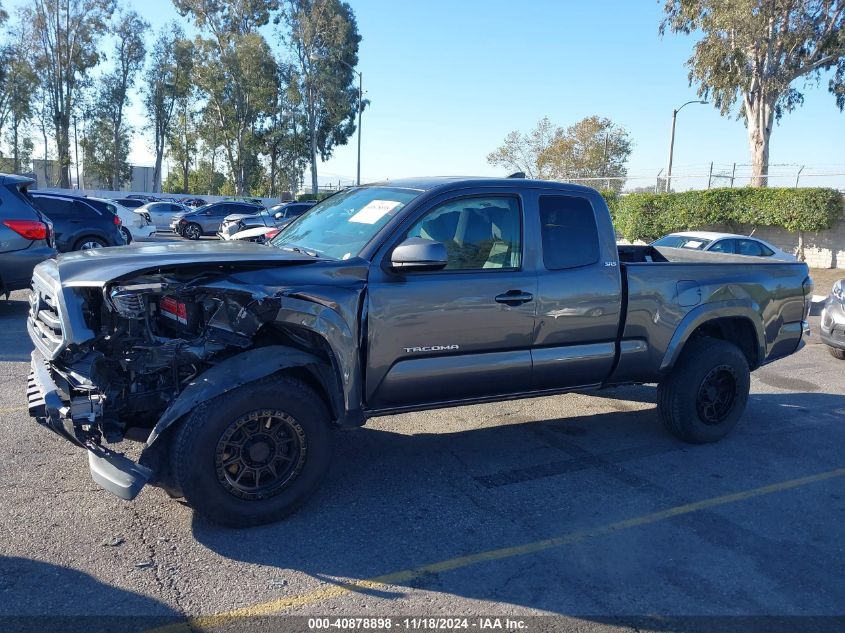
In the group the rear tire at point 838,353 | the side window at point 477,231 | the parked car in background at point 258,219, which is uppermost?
the side window at point 477,231

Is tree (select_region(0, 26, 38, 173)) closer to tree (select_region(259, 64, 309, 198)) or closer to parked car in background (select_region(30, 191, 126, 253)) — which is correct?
tree (select_region(259, 64, 309, 198))

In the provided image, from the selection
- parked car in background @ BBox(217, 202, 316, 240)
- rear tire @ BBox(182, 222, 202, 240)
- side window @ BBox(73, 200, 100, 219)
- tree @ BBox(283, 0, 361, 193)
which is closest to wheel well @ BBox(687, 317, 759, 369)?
side window @ BBox(73, 200, 100, 219)

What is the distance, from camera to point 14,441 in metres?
4.88

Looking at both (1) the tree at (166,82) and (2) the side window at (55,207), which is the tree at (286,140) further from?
(2) the side window at (55,207)

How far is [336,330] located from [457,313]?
83 cm

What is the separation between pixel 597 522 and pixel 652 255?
10.9ft

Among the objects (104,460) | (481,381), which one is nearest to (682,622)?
(481,381)

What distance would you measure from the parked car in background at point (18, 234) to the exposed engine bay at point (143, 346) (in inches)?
237

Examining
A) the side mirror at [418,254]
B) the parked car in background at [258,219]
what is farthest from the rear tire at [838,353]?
the parked car in background at [258,219]

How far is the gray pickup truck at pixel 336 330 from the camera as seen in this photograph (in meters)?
3.68

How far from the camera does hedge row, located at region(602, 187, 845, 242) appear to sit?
21.9 meters

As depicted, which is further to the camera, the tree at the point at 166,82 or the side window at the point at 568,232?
the tree at the point at 166,82

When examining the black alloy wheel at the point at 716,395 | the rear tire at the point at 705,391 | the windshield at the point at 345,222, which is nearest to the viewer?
the windshield at the point at 345,222

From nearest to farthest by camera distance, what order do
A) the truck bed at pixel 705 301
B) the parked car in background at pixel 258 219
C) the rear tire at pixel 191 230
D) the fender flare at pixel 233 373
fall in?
the fender flare at pixel 233 373
the truck bed at pixel 705 301
the parked car in background at pixel 258 219
the rear tire at pixel 191 230
